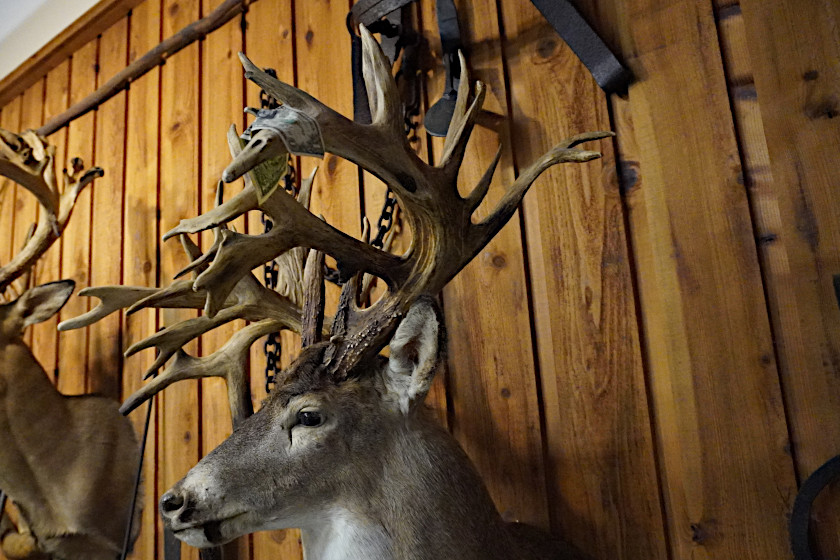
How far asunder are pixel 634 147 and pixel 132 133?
5.63 ft

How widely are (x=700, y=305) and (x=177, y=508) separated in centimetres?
86

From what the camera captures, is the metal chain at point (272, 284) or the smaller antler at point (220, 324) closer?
the smaller antler at point (220, 324)

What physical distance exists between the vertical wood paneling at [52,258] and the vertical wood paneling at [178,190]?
1.63 feet

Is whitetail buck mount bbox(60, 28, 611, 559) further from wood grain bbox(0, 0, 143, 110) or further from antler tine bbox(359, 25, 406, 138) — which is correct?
wood grain bbox(0, 0, 143, 110)

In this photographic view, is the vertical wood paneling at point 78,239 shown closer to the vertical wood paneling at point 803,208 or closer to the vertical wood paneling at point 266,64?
the vertical wood paneling at point 266,64

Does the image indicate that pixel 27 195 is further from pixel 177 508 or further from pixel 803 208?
pixel 803 208

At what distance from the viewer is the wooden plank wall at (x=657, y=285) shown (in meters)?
1.11

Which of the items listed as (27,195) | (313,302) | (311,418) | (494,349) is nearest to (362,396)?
(311,418)

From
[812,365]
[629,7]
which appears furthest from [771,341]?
Answer: [629,7]

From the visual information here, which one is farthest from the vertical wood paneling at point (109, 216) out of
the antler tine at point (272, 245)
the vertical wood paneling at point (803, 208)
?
the vertical wood paneling at point (803, 208)

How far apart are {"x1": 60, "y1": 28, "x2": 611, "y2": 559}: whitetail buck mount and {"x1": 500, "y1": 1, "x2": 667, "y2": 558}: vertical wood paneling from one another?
110mm

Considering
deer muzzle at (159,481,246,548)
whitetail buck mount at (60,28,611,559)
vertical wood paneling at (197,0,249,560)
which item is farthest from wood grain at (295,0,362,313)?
deer muzzle at (159,481,246,548)

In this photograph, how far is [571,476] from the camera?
127cm

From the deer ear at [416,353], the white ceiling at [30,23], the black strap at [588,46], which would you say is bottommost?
the deer ear at [416,353]
